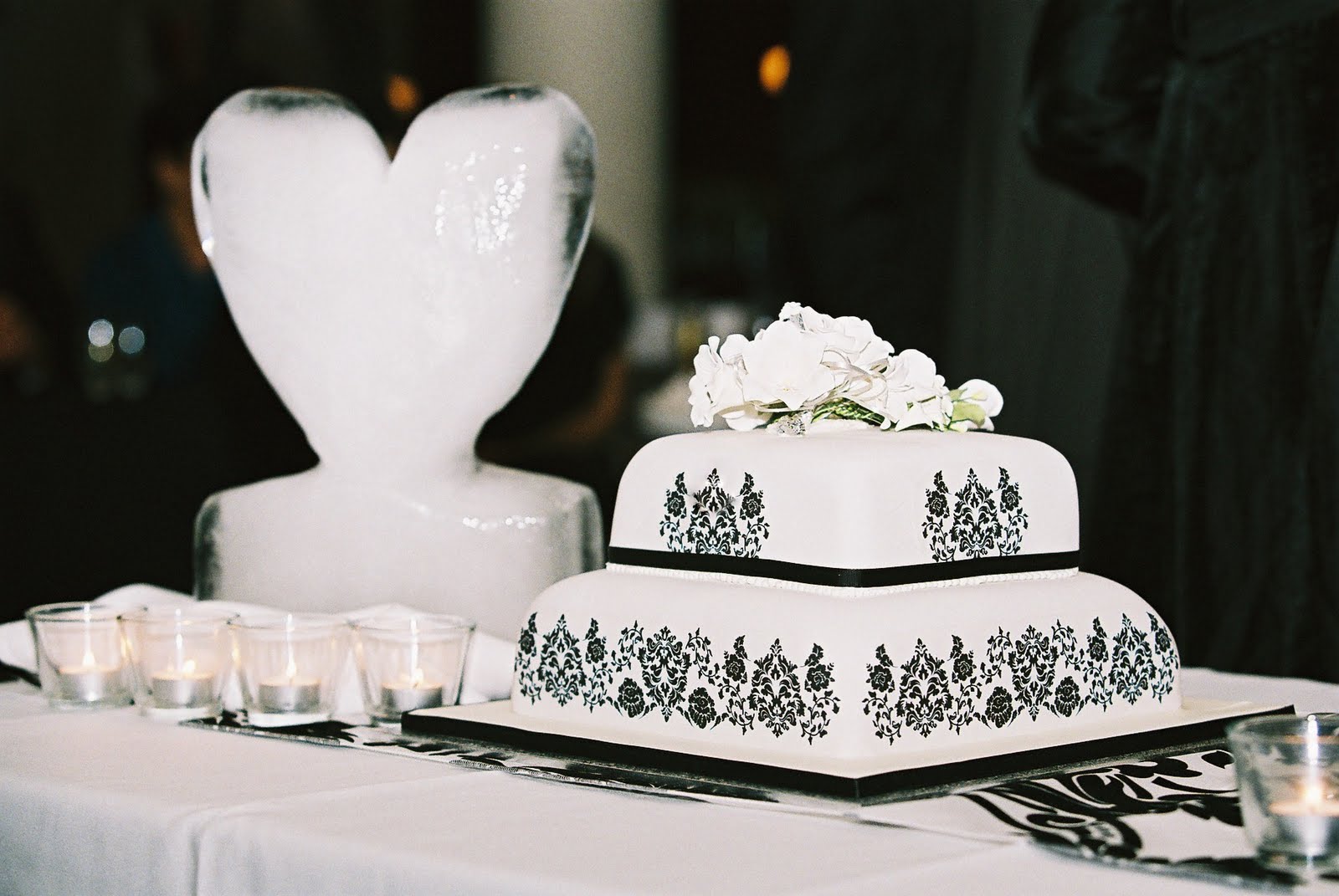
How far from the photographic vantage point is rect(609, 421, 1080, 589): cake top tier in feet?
2.99

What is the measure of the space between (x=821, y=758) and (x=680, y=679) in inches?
4.0

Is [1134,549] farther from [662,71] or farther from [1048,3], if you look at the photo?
[662,71]

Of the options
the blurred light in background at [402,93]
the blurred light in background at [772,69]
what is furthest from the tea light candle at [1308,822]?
the blurred light in background at [772,69]

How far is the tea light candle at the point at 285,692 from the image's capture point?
41.8 inches

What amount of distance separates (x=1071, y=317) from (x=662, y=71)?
4180 millimetres

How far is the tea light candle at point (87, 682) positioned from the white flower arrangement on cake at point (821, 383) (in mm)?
414

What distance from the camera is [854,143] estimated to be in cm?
314

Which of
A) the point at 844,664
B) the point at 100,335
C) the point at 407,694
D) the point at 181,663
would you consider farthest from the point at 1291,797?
the point at 100,335

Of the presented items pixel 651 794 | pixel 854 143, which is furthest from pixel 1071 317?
pixel 651 794

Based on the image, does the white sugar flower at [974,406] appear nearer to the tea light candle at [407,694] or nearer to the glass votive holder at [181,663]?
the tea light candle at [407,694]

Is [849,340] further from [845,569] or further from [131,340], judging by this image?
[131,340]

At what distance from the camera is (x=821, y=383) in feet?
3.25

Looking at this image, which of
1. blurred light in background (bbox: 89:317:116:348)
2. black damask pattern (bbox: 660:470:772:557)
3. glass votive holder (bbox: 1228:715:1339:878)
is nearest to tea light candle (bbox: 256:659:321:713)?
black damask pattern (bbox: 660:470:772:557)

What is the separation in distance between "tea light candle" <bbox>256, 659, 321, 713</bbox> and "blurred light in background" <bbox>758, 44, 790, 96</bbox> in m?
6.63
